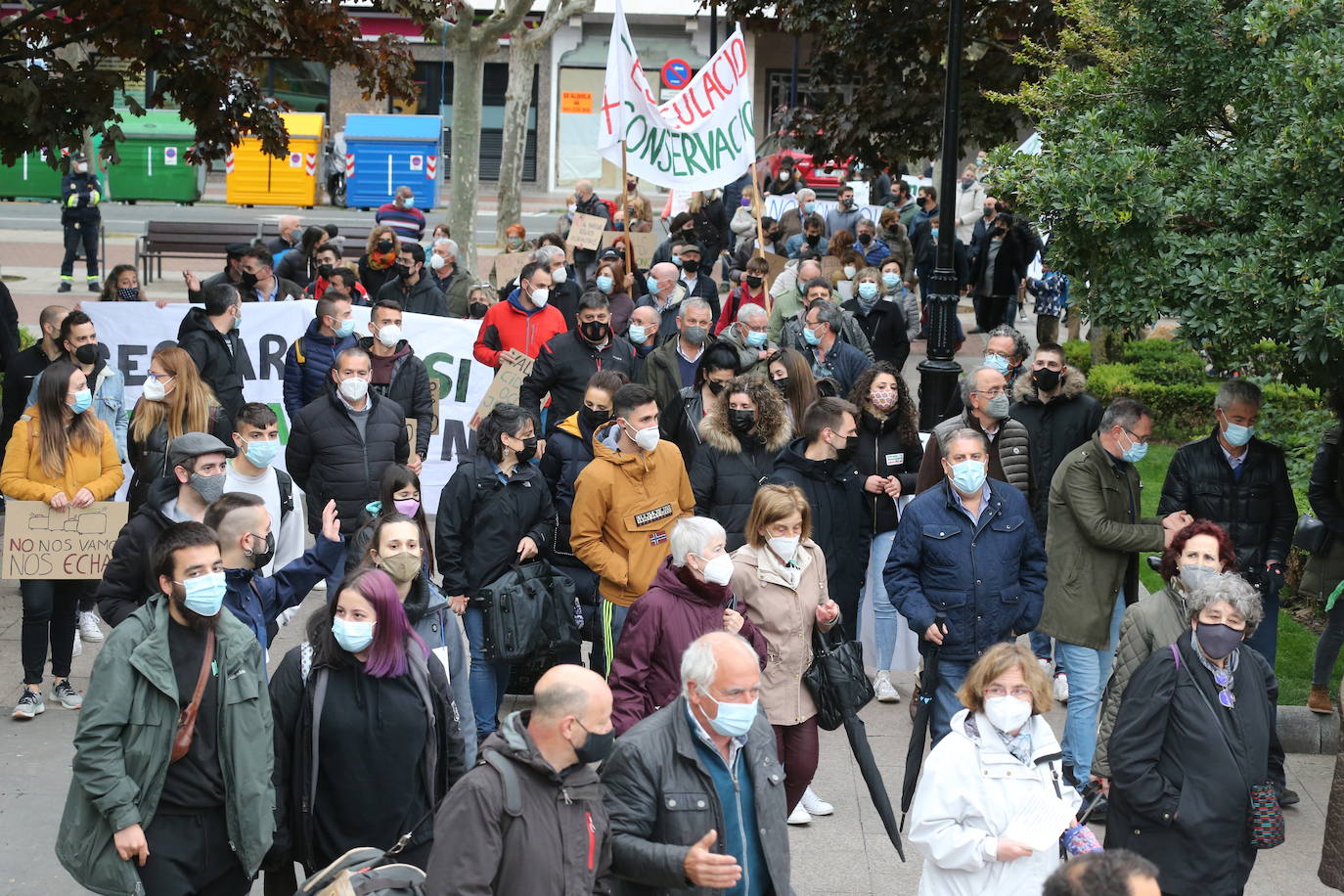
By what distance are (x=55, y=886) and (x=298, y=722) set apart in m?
1.85

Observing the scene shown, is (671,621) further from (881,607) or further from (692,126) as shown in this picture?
(692,126)

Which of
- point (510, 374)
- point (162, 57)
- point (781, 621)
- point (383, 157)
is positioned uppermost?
point (383, 157)

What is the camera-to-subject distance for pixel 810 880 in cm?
661

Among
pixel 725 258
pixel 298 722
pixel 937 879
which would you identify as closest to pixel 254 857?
pixel 298 722

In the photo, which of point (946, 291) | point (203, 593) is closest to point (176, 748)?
point (203, 593)

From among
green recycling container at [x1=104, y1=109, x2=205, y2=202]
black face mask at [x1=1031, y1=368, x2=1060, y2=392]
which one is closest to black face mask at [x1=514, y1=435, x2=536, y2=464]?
black face mask at [x1=1031, y1=368, x2=1060, y2=392]

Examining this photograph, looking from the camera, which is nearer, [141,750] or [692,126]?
[141,750]

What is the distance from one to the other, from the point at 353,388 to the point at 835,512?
2555 millimetres

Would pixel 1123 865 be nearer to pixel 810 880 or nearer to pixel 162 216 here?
pixel 810 880

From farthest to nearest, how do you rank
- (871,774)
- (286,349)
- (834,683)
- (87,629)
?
(286,349) → (87,629) → (834,683) → (871,774)

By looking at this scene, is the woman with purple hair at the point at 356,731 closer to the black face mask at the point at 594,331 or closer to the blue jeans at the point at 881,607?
the blue jeans at the point at 881,607

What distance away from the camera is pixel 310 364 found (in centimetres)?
1034

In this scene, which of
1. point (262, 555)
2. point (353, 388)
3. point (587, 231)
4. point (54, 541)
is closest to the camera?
Result: point (262, 555)

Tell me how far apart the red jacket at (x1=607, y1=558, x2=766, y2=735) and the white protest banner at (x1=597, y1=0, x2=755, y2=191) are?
8.26 m
